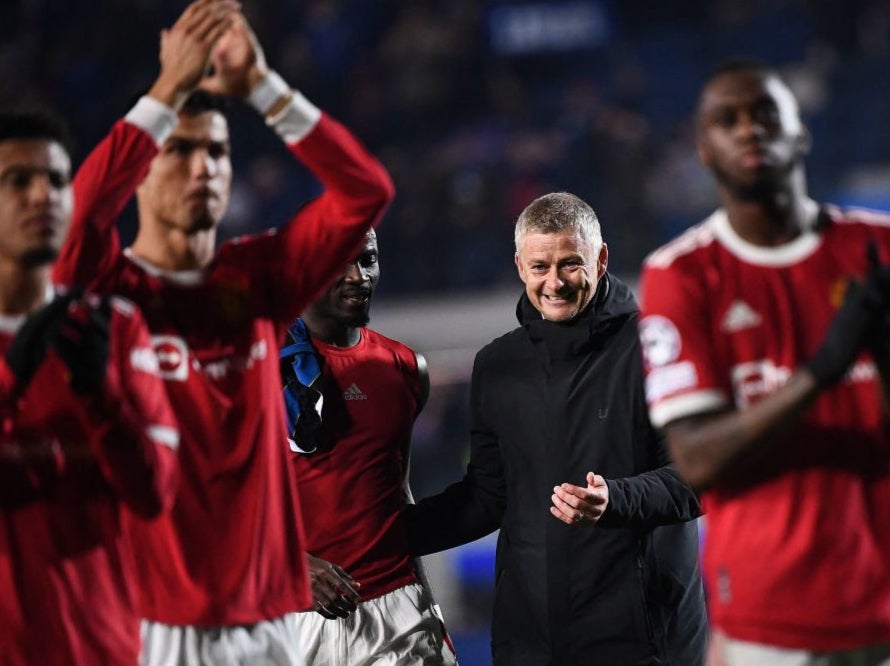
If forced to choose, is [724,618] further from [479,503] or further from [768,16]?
[768,16]

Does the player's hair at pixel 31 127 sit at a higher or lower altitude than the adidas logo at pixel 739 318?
higher

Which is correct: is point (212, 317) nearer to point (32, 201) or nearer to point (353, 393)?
point (32, 201)

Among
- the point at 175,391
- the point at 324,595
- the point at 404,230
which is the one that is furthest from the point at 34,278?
the point at 404,230

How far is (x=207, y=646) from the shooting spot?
3.08 meters

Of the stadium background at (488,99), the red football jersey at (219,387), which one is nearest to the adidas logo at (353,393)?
the red football jersey at (219,387)

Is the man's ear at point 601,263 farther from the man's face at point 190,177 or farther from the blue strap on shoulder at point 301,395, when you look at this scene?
the man's face at point 190,177

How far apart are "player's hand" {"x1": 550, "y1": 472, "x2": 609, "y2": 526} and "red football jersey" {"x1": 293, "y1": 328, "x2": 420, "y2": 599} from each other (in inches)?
31.6

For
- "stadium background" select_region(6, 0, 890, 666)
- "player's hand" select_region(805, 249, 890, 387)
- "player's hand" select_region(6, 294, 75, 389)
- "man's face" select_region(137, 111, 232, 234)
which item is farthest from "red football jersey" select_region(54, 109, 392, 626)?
"stadium background" select_region(6, 0, 890, 666)

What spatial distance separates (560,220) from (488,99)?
837 cm

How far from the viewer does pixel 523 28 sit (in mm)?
13000

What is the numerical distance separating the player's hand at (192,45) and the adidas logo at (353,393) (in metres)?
1.43

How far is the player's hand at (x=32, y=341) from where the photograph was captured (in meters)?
2.68

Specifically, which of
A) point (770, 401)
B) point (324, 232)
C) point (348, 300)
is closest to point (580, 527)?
point (348, 300)

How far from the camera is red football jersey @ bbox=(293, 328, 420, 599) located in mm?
4238
